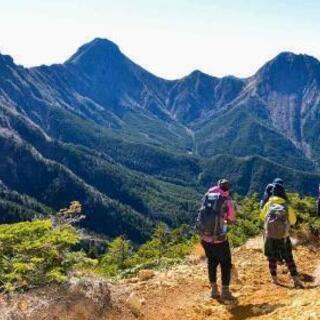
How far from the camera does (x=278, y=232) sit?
14.5 metres

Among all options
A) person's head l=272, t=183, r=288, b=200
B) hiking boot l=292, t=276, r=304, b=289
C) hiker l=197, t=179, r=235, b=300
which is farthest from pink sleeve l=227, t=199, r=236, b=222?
hiking boot l=292, t=276, r=304, b=289

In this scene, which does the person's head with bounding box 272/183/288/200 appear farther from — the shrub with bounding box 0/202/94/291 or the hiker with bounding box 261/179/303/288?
the shrub with bounding box 0/202/94/291

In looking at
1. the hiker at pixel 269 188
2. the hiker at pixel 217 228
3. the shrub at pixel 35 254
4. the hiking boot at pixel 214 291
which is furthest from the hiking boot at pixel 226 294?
the shrub at pixel 35 254

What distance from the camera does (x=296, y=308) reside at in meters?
10.9

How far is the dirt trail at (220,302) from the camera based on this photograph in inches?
454

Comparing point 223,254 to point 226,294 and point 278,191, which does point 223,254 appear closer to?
point 226,294

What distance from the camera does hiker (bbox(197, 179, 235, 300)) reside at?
13.4 meters

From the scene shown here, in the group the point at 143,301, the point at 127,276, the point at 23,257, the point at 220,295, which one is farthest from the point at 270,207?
the point at 23,257

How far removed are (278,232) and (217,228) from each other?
193cm

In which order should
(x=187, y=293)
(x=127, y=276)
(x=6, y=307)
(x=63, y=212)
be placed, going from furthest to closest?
(x=127, y=276) → (x=187, y=293) → (x=63, y=212) → (x=6, y=307)

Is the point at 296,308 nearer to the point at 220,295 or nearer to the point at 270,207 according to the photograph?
the point at 220,295

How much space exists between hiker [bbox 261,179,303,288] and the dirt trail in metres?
0.51

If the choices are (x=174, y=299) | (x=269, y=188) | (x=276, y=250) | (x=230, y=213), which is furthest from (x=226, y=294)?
(x=269, y=188)

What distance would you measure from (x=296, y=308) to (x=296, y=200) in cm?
1223
